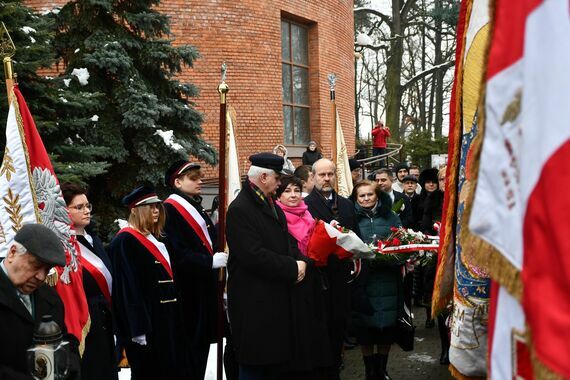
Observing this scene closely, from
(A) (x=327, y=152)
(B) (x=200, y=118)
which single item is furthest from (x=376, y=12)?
(B) (x=200, y=118)

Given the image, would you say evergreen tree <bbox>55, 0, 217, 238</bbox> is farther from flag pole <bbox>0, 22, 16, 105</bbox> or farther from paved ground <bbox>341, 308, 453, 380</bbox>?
flag pole <bbox>0, 22, 16, 105</bbox>

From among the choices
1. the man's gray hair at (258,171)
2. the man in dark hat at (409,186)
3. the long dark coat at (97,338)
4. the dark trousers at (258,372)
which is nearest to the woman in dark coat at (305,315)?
the dark trousers at (258,372)

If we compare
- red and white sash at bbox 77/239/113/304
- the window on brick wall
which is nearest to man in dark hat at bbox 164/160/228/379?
red and white sash at bbox 77/239/113/304

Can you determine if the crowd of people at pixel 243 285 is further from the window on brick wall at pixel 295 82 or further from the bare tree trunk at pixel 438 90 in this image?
the bare tree trunk at pixel 438 90

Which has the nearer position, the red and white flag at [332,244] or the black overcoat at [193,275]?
the red and white flag at [332,244]

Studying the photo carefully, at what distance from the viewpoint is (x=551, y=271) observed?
1.52 m

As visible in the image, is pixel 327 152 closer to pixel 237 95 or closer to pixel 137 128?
pixel 237 95

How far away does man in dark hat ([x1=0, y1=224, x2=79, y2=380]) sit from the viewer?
3.18 m

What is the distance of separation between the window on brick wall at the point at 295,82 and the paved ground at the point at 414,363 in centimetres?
964

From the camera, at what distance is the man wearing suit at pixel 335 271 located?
230 inches

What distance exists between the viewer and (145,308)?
540 cm

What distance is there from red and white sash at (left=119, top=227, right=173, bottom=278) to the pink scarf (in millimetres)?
1068

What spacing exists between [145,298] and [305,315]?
1342mm

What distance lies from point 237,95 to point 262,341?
11374 millimetres
